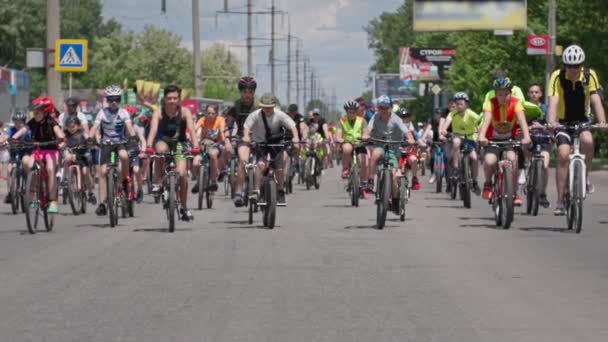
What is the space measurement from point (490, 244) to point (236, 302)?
5592mm

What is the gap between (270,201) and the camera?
57.0 feet

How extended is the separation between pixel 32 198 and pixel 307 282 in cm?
696

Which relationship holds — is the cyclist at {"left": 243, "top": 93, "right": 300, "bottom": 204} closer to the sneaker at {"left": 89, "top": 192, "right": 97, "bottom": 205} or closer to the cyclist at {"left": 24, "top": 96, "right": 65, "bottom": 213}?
the cyclist at {"left": 24, "top": 96, "right": 65, "bottom": 213}

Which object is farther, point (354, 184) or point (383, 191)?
point (354, 184)

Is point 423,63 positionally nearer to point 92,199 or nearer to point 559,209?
point 92,199

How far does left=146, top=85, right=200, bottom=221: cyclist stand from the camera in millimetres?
17750

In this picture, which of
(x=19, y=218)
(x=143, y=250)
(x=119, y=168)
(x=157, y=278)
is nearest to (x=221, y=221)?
(x=119, y=168)

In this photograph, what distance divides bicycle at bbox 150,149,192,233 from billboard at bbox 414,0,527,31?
4045cm

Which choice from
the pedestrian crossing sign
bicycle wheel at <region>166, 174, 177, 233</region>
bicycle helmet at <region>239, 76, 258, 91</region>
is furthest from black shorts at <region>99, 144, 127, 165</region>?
the pedestrian crossing sign

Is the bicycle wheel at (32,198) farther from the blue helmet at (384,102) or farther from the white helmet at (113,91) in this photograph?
the blue helmet at (384,102)

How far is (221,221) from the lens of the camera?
1952 centimetres

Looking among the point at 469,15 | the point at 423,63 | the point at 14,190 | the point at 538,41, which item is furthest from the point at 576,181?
the point at 423,63

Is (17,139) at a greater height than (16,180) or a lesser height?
greater

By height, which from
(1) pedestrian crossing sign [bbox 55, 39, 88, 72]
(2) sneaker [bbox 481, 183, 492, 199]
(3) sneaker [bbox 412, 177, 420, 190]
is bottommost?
(3) sneaker [bbox 412, 177, 420, 190]
